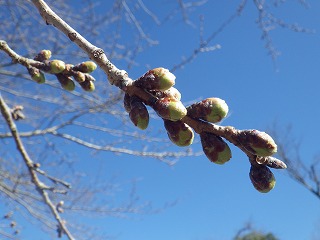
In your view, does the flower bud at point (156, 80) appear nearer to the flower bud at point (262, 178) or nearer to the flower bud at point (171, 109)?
the flower bud at point (171, 109)

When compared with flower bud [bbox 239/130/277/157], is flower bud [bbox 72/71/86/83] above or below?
above

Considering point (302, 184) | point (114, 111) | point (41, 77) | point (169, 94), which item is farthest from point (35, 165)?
point (302, 184)

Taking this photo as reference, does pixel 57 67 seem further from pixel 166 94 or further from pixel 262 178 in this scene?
pixel 262 178

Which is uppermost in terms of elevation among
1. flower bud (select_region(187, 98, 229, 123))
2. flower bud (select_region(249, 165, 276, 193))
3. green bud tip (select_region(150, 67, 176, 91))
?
green bud tip (select_region(150, 67, 176, 91))

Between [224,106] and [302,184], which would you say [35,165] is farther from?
[302,184]

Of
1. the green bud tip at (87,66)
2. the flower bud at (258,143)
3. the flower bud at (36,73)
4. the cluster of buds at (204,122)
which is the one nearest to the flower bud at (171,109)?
the cluster of buds at (204,122)

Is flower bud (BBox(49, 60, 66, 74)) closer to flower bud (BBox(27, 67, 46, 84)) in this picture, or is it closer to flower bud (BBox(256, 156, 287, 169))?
flower bud (BBox(27, 67, 46, 84))

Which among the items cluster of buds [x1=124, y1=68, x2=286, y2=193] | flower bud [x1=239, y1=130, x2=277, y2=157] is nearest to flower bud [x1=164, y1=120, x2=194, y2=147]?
cluster of buds [x1=124, y1=68, x2=286, y2=193]
